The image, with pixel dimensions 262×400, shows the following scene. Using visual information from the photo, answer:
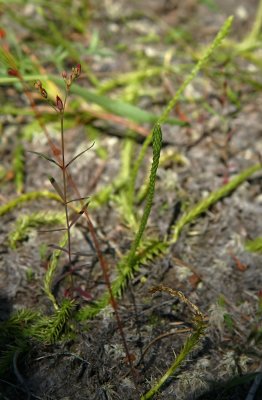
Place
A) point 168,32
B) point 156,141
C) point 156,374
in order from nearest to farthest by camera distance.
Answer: point 156,141 < point 156,374 < point 168,32

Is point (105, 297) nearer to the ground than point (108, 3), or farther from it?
nearer to the ground

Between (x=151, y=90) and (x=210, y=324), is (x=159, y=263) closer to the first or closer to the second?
(x=210, y=324)

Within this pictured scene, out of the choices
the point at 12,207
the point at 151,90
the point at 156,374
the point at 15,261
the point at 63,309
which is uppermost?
the point at 151,90

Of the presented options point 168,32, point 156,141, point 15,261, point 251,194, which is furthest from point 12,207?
point 168,32

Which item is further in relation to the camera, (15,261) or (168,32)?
(168,32)

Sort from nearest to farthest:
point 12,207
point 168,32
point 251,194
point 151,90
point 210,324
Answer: point 210,324, point 12,207, point 251,194, point 151,90, point 168,32

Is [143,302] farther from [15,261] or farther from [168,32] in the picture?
[168,32]

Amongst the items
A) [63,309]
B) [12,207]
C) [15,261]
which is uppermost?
[12,207]

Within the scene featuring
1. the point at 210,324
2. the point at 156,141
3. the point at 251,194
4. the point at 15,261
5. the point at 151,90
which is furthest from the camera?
the point at 151,90

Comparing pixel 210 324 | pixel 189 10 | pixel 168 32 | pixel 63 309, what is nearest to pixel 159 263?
pixel 210 324
